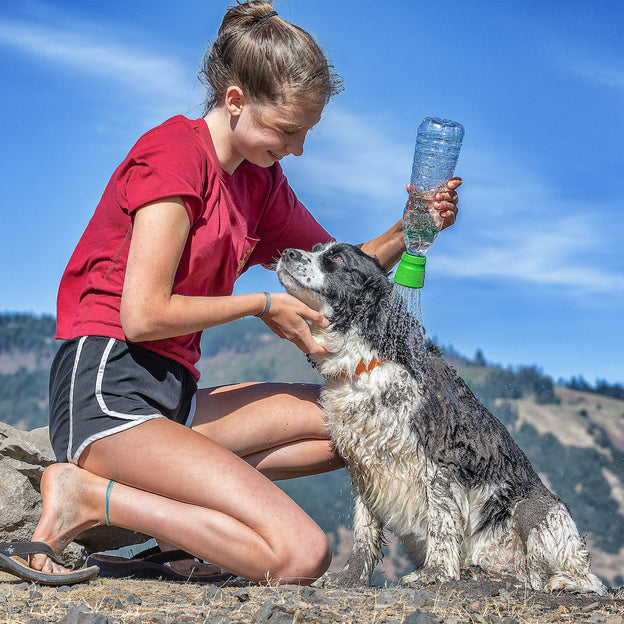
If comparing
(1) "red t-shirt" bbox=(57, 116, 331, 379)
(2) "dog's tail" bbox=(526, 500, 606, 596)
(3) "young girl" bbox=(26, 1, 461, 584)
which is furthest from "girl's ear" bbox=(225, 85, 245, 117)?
(2) "dog's tail" bbox=(526, 500, 606, 596)

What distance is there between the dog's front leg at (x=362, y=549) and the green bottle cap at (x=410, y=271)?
1.48 metres

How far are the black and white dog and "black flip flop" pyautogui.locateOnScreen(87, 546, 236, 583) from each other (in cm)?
95

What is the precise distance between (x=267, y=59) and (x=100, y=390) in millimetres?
1913

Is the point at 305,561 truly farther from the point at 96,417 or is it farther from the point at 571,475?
the point at 571,475

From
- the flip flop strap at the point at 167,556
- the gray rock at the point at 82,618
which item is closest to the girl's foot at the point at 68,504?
the flip flop strap at the point at 167,556

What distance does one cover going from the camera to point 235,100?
3643 mm

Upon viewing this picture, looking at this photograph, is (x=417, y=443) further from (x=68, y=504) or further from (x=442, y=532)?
(x=68, y=504)

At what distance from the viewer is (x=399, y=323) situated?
4168 mm

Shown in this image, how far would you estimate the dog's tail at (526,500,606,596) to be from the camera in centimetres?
401

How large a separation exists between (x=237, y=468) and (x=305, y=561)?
0.60 m

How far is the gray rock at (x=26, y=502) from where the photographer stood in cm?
448

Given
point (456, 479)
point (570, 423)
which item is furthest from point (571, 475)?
point (456, 479)

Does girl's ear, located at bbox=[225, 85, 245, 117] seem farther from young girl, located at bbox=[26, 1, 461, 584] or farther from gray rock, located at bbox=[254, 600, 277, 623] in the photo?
gray rock, located at bbox=[254, 600, 277, 623]

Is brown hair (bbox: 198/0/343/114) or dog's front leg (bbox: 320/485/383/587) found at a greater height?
brown hair (bbox: 198/0/343/114)
